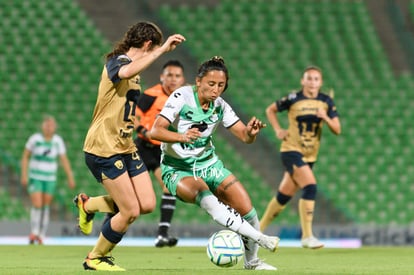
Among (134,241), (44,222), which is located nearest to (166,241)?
(134,241)

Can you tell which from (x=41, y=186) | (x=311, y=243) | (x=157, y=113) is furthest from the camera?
(x=41, y=186)

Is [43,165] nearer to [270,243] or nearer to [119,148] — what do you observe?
[119,148]

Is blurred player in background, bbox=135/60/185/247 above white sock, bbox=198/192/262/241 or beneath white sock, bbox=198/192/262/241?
above

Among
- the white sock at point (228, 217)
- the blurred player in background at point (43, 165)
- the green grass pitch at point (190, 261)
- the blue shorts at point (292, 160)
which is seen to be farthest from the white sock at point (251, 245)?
the blurred player in background at point (43, 165)

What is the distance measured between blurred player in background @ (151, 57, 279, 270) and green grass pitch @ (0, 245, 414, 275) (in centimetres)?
58

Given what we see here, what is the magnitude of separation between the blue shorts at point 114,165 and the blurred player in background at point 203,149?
0.99ft

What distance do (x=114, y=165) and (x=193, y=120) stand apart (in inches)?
32.8

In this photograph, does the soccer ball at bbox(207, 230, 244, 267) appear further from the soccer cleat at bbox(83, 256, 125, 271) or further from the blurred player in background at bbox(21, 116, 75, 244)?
the blurred player in background at bbox(21, 116, 75, 244)

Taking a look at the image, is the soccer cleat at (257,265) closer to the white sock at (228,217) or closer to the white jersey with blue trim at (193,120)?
the white sock at (228,217)

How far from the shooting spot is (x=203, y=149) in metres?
8.05

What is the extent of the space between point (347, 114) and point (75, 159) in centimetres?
535

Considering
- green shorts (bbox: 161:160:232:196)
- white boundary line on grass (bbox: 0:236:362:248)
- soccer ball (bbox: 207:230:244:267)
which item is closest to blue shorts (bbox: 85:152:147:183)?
green shorts (bbox: 161:160:232:196)

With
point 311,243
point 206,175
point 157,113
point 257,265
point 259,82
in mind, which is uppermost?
point 259,82

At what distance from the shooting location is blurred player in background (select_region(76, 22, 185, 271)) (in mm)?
7605
